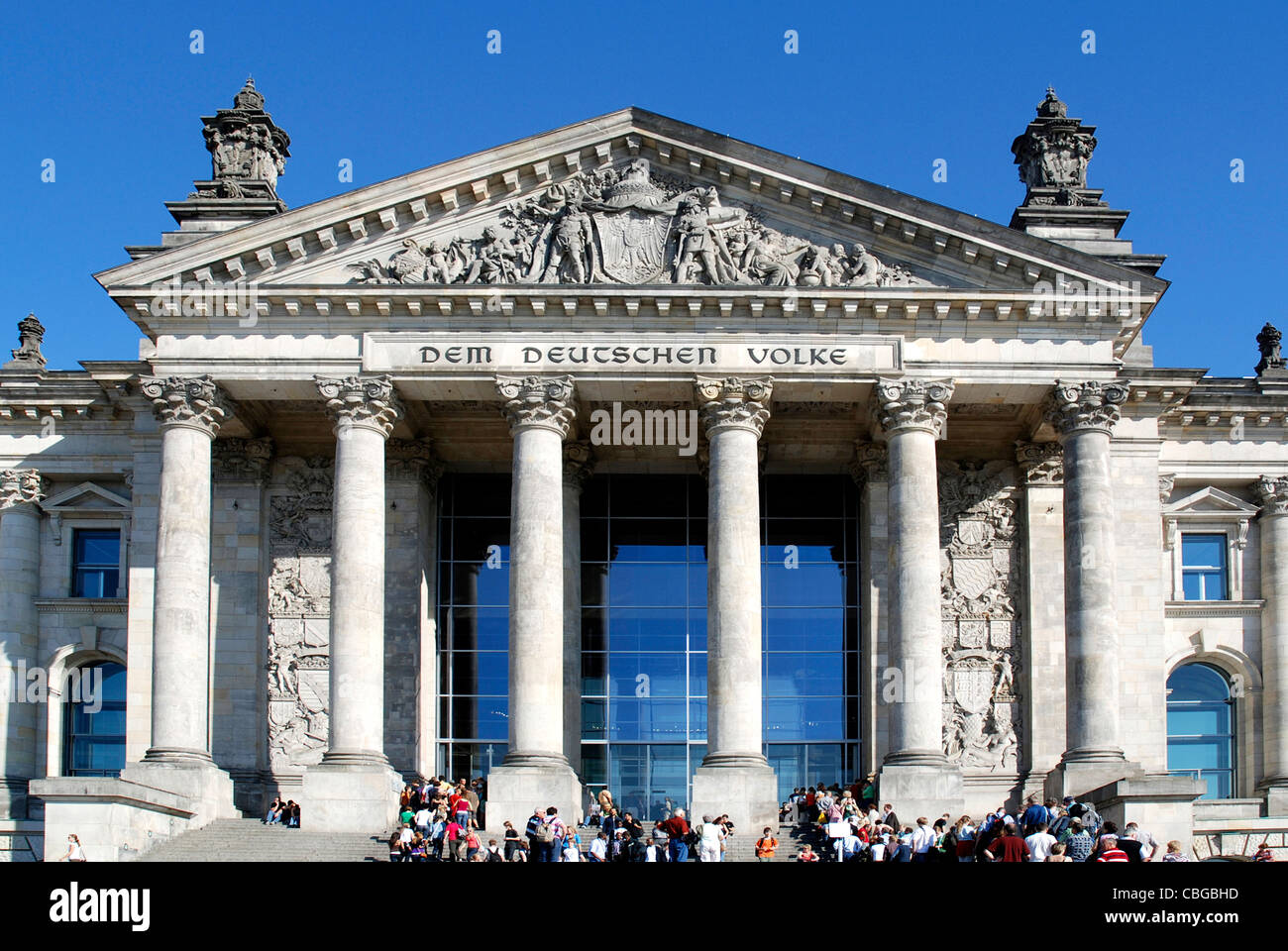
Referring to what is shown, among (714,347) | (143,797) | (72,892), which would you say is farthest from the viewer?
(714,347)

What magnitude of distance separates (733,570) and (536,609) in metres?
4.54

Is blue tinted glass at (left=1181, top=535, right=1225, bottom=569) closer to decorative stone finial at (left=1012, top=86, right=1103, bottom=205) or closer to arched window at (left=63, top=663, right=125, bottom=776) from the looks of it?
decorative stone finial at (left=1012, top=86, right=1103, bottom=205)

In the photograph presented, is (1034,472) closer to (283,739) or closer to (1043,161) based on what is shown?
(1043,161)

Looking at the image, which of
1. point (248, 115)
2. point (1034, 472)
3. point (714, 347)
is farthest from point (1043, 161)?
point (248, 115)

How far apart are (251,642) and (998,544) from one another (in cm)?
1892

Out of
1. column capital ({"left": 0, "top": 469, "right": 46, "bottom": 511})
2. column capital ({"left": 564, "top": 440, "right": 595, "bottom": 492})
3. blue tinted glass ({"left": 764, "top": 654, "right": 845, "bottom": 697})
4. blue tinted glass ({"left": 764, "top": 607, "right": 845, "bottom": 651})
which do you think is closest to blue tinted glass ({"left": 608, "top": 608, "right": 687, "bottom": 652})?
blue tinted glass ({"left": 764, "top": 607, "right": 845, "bottom": 651})

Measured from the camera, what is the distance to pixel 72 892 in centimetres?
1892

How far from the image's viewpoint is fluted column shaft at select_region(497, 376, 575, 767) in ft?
131

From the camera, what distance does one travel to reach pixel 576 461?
1786 inches

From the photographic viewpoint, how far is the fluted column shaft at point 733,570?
130 feet

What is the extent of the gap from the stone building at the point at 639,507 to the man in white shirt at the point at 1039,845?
7.50 m

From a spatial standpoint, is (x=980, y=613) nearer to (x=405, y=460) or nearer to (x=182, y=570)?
(x=405, y=460)

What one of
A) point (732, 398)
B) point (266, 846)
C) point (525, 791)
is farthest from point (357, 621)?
point (732, 398)

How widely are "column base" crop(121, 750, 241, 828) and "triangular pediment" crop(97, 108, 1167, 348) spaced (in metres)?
10.1
